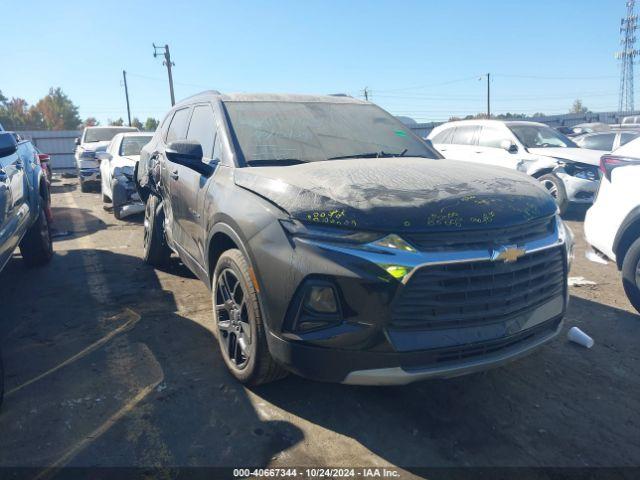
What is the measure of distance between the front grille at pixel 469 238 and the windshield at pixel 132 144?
8867mm

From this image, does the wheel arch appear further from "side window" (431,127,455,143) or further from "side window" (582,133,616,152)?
"side window" (582,133,616,152)

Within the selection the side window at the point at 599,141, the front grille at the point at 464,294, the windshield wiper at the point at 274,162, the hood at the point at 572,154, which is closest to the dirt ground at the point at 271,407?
the front grille at the point at 464,294

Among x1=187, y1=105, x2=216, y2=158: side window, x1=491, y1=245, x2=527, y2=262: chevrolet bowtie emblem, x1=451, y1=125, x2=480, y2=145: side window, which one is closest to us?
x1=491, y1=245, x2=527, y2=262: chevrolet bowtie emblem

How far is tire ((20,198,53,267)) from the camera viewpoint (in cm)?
573

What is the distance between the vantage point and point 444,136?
11047 millimetres

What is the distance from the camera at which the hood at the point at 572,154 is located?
860cm


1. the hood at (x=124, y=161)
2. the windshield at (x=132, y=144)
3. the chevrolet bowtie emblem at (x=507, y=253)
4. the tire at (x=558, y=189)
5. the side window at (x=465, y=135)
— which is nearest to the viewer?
the chevrolet bowtie emblem at (x=507, y=253)

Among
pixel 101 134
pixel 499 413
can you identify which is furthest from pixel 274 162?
pixel 101 134

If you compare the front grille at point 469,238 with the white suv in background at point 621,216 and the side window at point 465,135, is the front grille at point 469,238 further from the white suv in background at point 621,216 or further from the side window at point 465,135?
the side window at point 465,135

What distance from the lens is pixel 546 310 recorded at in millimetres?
2666

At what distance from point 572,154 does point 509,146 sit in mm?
1098

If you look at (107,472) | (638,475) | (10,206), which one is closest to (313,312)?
(107,472)

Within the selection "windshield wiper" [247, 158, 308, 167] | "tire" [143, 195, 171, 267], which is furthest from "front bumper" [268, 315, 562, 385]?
"tire" [143, 195, 171, 267]

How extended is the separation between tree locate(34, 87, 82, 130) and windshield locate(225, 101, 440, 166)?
7756cm
